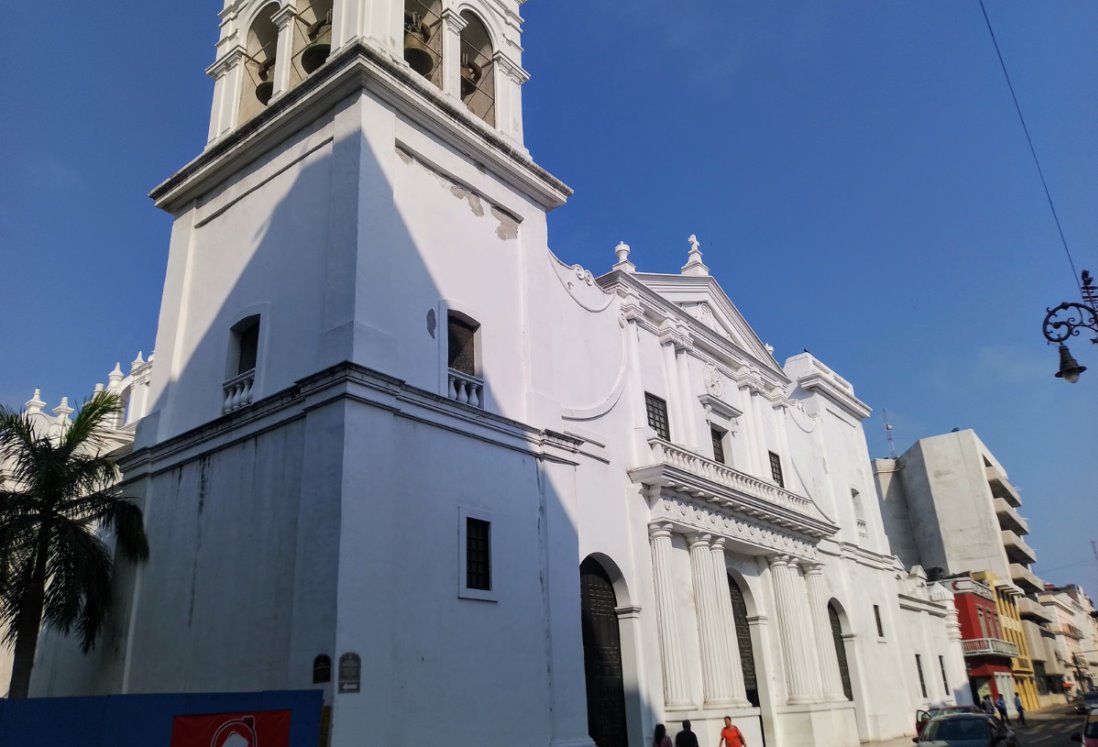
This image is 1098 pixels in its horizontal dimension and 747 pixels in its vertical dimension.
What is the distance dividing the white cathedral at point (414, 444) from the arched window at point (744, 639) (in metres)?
0.14

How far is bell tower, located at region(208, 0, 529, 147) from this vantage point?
15203 millimetres

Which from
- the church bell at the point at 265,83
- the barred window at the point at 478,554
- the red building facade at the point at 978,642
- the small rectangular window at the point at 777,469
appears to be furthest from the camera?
the red building facade at the point at 978,642

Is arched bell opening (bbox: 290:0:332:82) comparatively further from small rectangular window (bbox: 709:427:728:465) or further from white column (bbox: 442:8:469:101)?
small rectangular window (bbox: 709:427:728:465)

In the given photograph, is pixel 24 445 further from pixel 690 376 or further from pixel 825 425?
pixel 825 425

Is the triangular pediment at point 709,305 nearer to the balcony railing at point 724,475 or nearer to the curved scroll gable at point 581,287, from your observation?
the curved scroll gable at point 581,287

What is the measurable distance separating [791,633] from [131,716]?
1583 cm

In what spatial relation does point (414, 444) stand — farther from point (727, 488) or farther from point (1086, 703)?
point (1086, 703)

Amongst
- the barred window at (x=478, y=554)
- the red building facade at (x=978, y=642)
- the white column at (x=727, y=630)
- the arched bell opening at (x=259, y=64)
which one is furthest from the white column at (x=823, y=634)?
the red building facade at (x=978, y=642)

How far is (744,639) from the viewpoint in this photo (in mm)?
20766

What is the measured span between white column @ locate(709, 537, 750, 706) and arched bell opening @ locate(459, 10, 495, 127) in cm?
1022

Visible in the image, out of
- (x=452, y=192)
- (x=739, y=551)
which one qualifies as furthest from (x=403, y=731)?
(x=739, y=551)

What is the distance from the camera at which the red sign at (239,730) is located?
9.02 meters

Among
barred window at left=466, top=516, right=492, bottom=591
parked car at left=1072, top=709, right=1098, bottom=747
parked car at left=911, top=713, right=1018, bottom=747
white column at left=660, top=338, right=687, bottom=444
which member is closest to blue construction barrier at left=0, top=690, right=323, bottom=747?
barred window at left=466, top=516, right=492, bottom=591

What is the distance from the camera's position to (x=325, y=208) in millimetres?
13305
